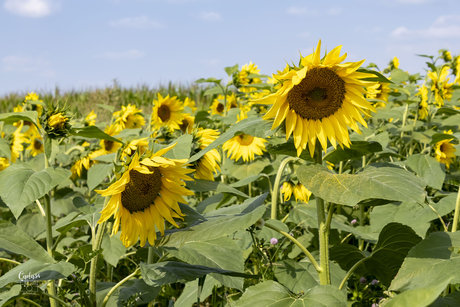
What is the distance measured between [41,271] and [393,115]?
318 centimetres

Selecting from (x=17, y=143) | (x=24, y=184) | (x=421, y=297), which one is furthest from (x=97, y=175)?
(x=17, y=143)

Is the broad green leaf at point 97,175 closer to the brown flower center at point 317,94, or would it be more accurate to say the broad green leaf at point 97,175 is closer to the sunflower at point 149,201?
the sunflower at point 149,201

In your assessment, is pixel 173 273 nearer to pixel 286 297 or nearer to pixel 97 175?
pixel 286 297

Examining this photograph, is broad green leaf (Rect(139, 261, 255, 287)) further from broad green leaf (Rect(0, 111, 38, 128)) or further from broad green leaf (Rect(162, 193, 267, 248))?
broad green leaf (Rect(0, 111, 38, 128))

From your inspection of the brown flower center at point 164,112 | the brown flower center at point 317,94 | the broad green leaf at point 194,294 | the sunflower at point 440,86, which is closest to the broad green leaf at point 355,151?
the brown flower center at point 317,94

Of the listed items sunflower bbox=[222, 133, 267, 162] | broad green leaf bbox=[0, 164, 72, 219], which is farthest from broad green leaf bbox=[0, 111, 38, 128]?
sunflower bbox=[222, 133, 267, 162]

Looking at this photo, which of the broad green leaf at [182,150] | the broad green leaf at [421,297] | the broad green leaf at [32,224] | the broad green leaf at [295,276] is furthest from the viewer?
the broad green leaf at [32,224]

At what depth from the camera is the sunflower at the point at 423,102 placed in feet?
12.0

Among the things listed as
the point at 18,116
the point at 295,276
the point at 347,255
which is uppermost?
the point at 18,116

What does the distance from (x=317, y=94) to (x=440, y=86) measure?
3.29m

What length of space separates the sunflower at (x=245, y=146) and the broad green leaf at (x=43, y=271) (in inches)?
86.8

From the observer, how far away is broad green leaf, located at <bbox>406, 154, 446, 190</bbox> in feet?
8.58

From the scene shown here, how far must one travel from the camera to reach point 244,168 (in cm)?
339

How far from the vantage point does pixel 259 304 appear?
3.88ft
